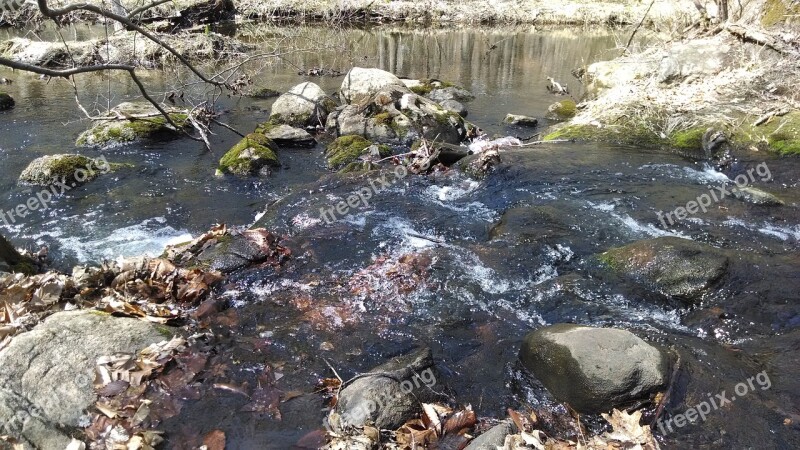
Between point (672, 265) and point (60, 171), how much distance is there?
379 inches

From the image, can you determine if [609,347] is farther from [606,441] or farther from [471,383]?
[471,383]

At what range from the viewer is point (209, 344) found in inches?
186

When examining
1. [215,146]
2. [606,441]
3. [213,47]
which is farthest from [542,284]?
[213,47]

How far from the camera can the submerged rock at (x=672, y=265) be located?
541 cm

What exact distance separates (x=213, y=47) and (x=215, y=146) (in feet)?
35.8

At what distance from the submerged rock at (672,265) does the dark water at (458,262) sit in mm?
181

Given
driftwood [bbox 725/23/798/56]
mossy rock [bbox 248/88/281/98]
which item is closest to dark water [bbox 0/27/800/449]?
driftwood [bbox 725/23/798/56]

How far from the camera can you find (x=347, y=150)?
→ 34.1 ft

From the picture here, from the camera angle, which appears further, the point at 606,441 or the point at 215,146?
the point at 215,146

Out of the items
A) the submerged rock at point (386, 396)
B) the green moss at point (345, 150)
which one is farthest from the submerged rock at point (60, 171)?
the submerged rock at point (386, 396)

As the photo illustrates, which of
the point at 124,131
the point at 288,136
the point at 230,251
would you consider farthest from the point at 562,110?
the point at 124,131

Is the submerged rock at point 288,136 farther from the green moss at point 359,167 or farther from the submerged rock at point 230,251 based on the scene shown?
the submerged rock at point 230,251

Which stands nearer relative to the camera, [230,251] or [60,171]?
[230,251]

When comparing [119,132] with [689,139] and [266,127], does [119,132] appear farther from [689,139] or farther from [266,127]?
[689,139]
